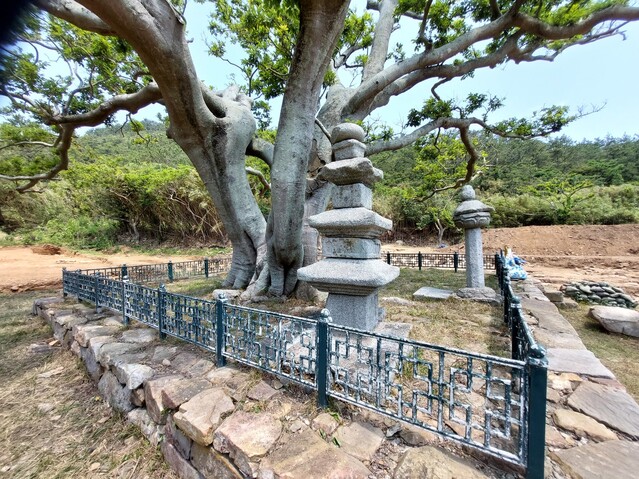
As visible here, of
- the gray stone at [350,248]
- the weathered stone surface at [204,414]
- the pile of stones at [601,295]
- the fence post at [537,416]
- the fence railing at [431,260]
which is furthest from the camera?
the fence railing at [431,260]

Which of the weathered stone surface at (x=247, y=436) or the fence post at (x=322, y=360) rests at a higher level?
the fence post at (x=322, y=360)

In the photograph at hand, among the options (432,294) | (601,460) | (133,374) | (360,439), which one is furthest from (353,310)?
(432,294)

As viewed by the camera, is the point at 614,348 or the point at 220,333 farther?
the point at 614,348

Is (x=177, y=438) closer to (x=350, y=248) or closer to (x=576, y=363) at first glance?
(x=350, y=248)

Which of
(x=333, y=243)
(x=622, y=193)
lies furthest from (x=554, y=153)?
(x=333, y=243)

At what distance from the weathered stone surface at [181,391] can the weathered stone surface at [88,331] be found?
6.76 ft

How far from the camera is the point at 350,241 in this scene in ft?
10.8

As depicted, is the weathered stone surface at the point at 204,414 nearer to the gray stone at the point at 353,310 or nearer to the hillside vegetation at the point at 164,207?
the gray stone at the point at 353,310

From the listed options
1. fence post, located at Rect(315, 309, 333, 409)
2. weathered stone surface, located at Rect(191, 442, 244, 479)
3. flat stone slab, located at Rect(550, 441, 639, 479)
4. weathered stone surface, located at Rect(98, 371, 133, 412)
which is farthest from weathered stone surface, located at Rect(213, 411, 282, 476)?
flat stone slab, located at Rect(550, 441, 639, 479)

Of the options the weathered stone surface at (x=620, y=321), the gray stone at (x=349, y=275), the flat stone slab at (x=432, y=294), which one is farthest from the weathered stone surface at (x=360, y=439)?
the weathered stone surface at (x=620, y=321)

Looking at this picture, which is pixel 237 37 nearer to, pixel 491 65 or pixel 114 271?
pixel 491 65

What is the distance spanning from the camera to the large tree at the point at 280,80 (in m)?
4.02

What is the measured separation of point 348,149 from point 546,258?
15556 mm

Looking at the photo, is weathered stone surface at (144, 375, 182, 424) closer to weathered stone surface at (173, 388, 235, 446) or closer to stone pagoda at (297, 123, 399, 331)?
weathered stone surface at (173, 388, 235, 446)
